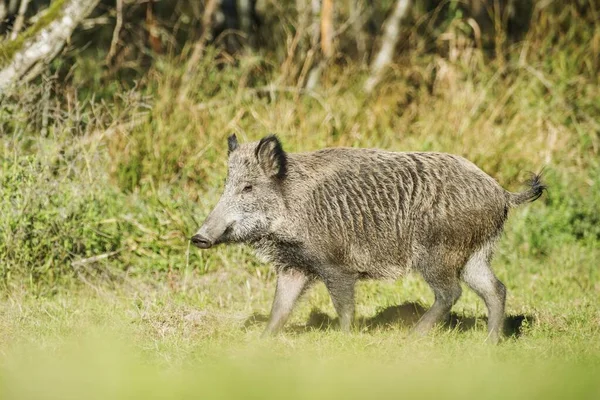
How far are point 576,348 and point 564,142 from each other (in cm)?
463

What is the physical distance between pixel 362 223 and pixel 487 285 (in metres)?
0.86

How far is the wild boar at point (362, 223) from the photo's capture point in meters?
5.92

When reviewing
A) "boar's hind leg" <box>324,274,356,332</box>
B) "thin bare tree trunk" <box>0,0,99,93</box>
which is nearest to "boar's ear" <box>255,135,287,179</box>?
"boar's hind leg" <box>324,274,356,332</box>

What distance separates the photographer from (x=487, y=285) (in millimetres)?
5977

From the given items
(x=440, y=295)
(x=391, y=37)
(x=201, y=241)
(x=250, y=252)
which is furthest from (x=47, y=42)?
(x=391, y=37)

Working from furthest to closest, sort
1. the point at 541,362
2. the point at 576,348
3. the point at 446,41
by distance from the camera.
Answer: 1. the point at 446,41
2. the point at 576,348
3. the point at 541,362

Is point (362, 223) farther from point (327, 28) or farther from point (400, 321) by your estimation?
point (327, 28)

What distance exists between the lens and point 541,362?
5.13 m

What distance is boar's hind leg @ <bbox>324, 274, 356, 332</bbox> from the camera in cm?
589

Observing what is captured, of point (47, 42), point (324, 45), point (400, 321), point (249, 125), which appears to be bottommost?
point (400, 321)

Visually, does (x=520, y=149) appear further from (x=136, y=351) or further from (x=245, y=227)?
(x=136, y=351)

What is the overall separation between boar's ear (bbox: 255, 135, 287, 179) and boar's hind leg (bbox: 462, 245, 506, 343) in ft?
4.32

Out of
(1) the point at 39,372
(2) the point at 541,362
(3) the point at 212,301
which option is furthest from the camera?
(3) the point at 212,301

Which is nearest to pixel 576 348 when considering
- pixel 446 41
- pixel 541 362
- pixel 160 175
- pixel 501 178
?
pixel 541 362
